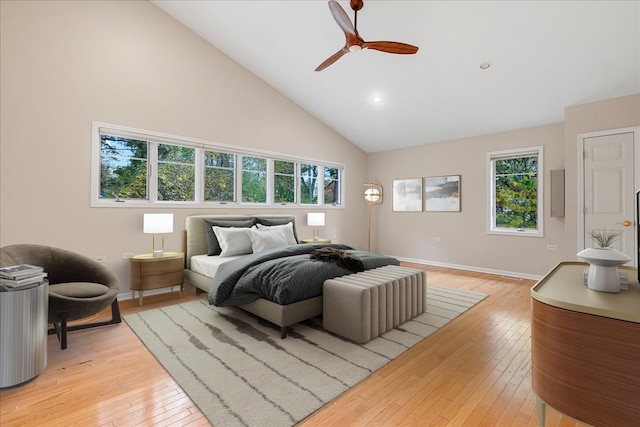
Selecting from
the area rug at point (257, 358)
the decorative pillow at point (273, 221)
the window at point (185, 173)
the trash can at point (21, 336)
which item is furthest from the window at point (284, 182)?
the trash can at point (21, 336)

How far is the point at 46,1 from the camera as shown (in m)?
3.42

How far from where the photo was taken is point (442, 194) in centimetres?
630

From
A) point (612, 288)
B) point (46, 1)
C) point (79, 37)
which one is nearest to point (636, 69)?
point (612, 288)

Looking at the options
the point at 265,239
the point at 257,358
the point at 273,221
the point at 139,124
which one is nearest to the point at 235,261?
the point at 265,239

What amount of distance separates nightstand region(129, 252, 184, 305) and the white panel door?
19.3 ft

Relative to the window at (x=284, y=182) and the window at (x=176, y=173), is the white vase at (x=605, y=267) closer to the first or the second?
the window at (x=176, y=173)

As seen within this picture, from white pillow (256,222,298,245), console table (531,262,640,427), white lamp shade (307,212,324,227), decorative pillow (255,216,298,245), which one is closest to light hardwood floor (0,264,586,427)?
console table (531,262,640,427)

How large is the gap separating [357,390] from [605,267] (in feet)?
5.14

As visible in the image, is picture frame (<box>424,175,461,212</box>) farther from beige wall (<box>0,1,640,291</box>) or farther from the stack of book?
the stack of book

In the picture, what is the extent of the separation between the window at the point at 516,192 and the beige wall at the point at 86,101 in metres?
4.87

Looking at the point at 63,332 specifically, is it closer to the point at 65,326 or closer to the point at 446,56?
the point at 65,326

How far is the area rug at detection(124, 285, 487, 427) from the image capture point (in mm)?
1844

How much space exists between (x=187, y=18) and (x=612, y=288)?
5527mm

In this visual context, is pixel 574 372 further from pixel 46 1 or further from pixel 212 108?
pixel 46 1
